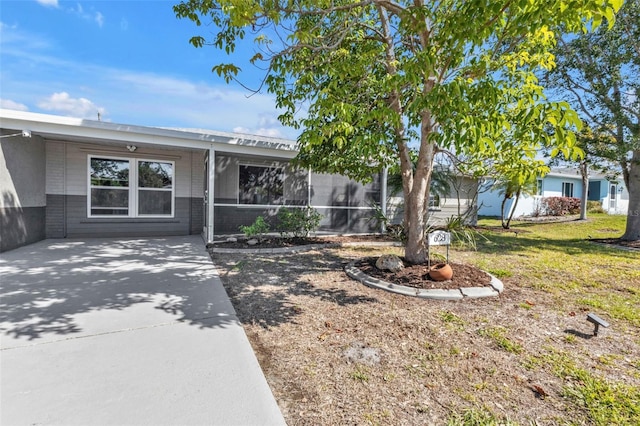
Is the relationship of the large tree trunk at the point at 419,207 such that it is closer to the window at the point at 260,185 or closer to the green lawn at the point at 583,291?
the green lawn at the point at 583,291

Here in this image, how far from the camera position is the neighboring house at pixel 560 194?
756 inches

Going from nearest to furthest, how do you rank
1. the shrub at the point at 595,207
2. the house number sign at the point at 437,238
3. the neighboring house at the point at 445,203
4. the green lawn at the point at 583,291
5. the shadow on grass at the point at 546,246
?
the green lawn at the point at 583,291, the house number sign at the point at 437,238, the shadow on grass at the point at 546,246, the neighboring house at the point at 445,203, the shrub at the point at 595,207

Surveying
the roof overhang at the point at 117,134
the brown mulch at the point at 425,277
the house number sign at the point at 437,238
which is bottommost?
the brown mulch at the point at 425,277

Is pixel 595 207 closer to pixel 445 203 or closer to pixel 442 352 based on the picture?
pixel 445 203

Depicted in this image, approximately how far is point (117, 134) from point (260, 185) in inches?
159

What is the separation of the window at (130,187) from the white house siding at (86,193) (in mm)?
154

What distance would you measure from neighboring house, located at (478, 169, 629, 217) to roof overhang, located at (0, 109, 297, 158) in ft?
51.2

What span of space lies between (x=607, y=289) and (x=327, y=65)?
6016 millimetres

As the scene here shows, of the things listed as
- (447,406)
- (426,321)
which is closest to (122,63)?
(426,321)

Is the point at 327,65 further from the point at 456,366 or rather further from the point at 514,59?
the point at 456,366

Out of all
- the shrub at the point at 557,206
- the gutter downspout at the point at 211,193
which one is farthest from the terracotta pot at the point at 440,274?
the shrub at the point at 557,206

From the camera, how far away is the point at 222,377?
232cm

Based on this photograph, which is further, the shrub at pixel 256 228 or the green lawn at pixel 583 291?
the shrub at pixel 256 228

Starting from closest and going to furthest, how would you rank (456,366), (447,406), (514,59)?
(447,406) < (456,366) < (514,59)
